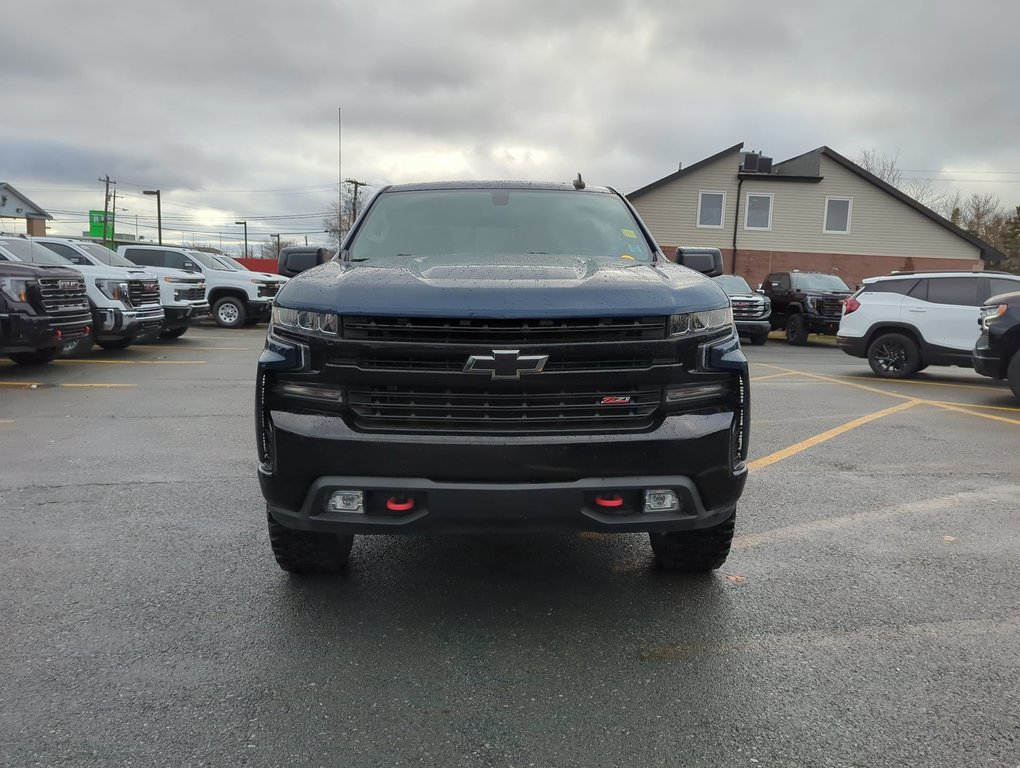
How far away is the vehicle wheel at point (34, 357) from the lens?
10672mm

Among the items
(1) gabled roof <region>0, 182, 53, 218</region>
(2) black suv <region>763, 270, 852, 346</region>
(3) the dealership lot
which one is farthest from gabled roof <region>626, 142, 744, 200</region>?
(1) gabled roof <region>0, 182, 53, 218</region>

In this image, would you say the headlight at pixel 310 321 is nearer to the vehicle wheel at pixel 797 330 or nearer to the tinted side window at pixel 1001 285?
the tinted side window at pixel 1001 285

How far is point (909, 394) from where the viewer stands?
9.91 m

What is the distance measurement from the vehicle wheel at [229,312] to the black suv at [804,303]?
1359cm

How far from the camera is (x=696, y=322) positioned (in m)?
2.86

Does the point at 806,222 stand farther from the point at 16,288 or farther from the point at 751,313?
the point at 16,288

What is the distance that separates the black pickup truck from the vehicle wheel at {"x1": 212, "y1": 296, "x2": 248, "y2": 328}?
8.45 meters

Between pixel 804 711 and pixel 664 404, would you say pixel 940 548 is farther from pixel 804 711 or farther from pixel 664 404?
pixel 664 404

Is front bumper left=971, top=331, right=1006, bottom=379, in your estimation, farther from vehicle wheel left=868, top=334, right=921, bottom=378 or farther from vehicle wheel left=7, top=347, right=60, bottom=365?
vehicle wheel left=7, top=347, right=60, bottom=365

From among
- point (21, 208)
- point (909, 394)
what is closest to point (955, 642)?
point (909, 394)

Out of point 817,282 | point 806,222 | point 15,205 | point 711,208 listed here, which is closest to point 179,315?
point 817,282

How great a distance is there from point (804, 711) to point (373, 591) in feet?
6.10

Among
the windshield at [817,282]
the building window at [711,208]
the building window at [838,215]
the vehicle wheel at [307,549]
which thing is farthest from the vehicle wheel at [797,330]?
the vehicle wheel at [307,549]

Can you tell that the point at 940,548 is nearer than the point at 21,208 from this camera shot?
Yes
